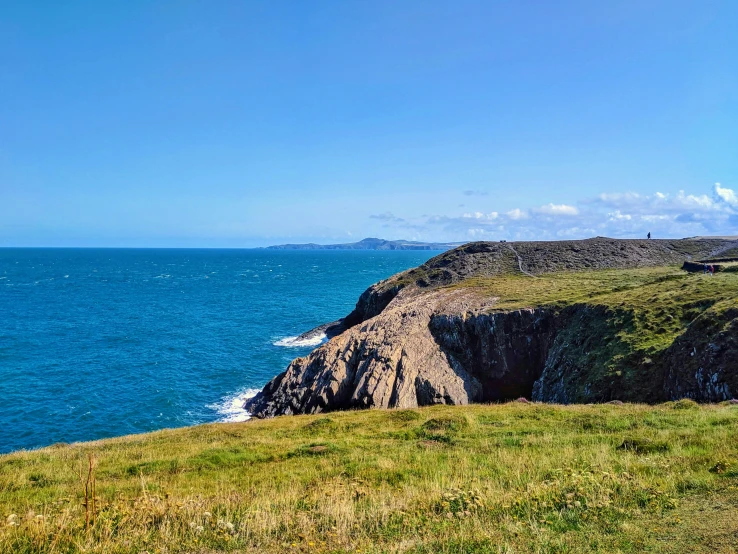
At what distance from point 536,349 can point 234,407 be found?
32.4 metres

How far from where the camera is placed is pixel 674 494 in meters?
12.2

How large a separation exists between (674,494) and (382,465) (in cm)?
962

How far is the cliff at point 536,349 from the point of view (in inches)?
1175

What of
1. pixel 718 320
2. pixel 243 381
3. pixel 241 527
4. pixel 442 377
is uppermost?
pixel 718 320

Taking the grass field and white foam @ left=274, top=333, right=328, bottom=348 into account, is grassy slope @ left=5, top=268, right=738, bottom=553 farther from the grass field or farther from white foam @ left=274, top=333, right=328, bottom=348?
white foam @ left=274, top=333, right=328, bottom=348

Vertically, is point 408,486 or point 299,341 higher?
point 408,486

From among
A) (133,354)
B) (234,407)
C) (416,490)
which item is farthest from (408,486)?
(133,354)

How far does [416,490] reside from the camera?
13.7 metres

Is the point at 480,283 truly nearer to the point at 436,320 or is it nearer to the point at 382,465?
the point at 436,320

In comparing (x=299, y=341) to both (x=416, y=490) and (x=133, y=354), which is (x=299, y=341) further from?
(x=416, y=490)

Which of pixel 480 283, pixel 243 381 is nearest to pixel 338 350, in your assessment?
pixel 243 381

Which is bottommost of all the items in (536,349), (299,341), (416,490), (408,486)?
(299,341)

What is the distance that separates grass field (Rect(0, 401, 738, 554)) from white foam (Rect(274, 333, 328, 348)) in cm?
4797

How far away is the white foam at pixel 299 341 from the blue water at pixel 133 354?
2014 millimetres
